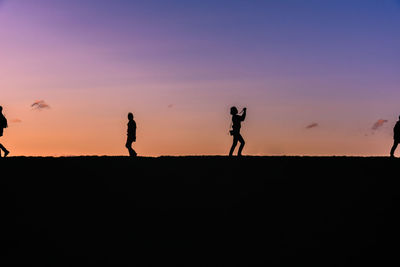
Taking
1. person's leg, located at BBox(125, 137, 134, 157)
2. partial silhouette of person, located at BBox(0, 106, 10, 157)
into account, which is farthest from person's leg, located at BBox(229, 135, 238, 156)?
partial silhouette of person, located at BBox(0, 106, 10, 157)
